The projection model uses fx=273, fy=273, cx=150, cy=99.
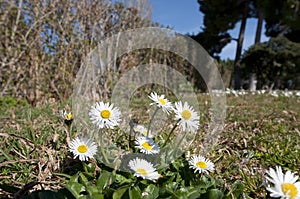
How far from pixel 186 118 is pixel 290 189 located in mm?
384

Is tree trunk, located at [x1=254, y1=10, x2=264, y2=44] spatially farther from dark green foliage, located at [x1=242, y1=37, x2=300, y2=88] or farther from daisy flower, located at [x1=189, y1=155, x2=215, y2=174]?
daisy flower, located at [x1=189, y1=155, x2=215, y2=174]

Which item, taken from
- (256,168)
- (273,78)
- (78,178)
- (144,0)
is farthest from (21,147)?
(273,78)

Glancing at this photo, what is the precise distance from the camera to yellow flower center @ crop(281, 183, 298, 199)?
728mm

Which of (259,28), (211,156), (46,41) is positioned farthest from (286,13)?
(211,156)

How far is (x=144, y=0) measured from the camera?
5.34 meters

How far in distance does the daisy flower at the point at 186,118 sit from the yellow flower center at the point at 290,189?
13.0 inches

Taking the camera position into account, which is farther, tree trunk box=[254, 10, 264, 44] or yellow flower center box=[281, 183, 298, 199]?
tree trunk box=[254, 10, 264, 44]

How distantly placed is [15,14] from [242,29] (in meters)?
13.8

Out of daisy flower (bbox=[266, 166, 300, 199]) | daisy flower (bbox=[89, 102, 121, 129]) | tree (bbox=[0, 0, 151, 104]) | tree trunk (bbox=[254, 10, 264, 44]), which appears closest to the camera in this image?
daisy flower (bbox=[266, 166, 300, 199])

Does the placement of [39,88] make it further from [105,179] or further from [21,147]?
[105,179]

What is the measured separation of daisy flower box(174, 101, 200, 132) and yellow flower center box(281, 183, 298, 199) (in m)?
0.33

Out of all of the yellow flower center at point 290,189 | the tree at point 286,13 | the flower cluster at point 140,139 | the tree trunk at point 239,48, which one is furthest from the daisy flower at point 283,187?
the tree trunk at point 239,48

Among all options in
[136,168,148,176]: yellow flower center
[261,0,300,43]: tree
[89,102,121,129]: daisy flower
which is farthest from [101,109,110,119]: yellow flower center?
[261,0,300,43]: tree

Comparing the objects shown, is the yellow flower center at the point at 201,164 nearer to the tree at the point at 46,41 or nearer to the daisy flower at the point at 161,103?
the daisy flower at the point at 161,103
